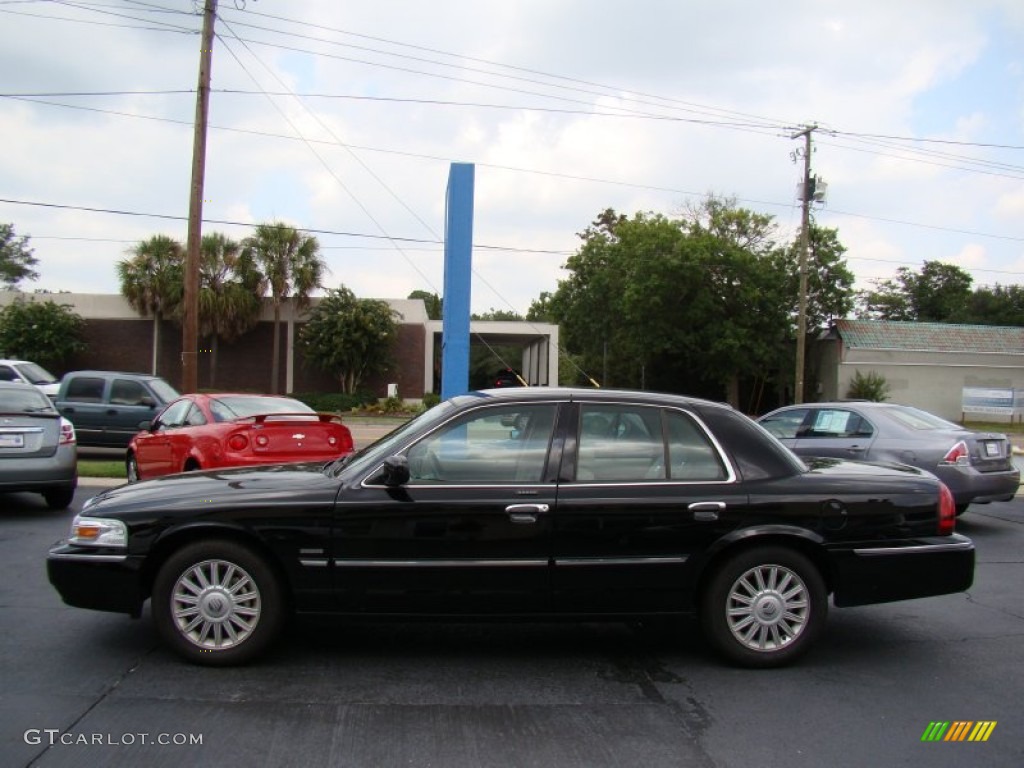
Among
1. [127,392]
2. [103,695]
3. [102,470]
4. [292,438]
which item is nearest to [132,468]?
[102,470]

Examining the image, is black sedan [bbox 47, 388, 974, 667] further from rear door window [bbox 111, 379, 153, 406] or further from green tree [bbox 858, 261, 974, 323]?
green tree [bbox 858, 261, 974, 323]

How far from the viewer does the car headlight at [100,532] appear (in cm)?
466

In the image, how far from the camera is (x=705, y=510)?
185 inches

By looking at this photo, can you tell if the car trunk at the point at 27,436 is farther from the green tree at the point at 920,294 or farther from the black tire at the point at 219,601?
the green tree at the point at 920,294

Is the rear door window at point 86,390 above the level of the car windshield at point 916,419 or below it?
below

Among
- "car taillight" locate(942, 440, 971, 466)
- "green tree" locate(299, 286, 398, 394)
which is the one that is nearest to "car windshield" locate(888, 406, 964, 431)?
"car taillight" locate(942, 440, 971, 466)

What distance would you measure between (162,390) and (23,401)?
6314mm

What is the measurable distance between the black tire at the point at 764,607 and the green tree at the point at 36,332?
3427 cm

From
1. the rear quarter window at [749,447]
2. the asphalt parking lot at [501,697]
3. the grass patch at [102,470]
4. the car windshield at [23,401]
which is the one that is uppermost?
the rear quarter window at [749,447]

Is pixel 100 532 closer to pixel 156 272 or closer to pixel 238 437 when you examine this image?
pixel 238 437

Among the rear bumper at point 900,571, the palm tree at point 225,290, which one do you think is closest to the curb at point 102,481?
the rear bumper at point 900,571

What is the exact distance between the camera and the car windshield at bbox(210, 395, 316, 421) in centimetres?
1012

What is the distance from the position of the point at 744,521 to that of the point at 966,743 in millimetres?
1452

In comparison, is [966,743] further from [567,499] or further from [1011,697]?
[567,499]
